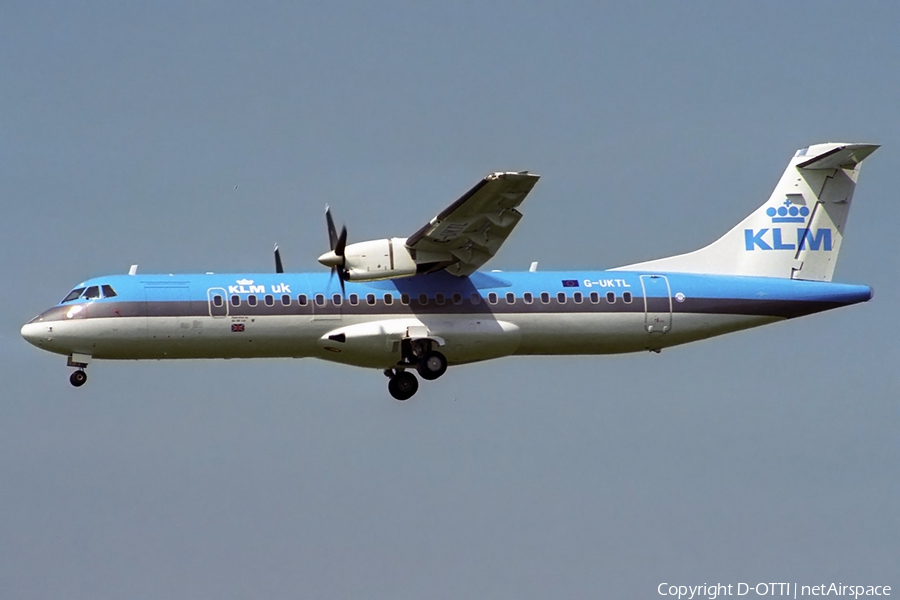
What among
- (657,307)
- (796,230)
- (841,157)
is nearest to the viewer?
(657,307)

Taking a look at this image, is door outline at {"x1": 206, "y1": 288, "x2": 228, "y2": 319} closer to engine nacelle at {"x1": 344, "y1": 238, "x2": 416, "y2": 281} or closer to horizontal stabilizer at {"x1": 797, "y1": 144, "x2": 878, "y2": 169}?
engine nacelle at {"x1": 344, "y1": 238, "x2": 416, "y2": 281}

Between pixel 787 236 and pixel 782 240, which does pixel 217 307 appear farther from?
pixel 787 236

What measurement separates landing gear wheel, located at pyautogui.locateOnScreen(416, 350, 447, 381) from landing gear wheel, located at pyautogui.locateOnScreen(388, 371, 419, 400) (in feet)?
4.20

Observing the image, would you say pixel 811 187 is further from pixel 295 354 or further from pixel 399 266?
pixel 295 354

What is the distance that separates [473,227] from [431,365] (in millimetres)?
3328

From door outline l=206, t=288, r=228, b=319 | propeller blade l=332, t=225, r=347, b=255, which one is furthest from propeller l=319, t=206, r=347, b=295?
door outline l=206, t=288, r=228, b=319

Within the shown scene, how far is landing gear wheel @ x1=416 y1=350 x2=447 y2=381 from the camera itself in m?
28.1

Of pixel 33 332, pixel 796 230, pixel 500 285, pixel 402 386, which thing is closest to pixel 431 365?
pixel 402 386

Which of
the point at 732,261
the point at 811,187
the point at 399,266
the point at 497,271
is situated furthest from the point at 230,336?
the point at 811,187

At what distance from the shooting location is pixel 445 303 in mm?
28344

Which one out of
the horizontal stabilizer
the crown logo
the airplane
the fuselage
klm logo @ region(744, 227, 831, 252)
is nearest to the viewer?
the airplane

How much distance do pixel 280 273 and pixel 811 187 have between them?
13.1m

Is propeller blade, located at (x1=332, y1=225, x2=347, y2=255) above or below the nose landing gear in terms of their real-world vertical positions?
above

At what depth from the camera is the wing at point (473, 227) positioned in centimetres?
2548
